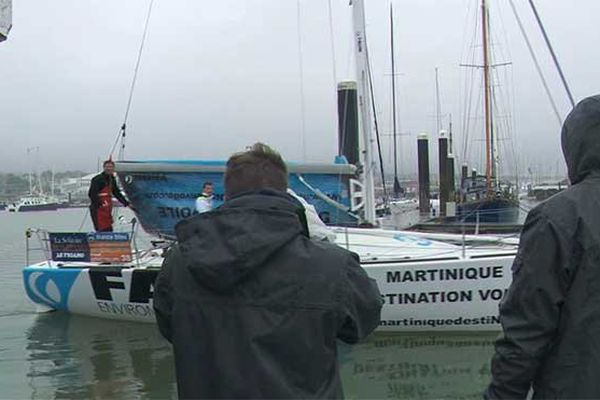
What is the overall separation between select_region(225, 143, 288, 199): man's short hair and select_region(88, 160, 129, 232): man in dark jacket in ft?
30.3

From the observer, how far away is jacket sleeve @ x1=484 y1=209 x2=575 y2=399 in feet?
7.13

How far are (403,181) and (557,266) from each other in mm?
41187

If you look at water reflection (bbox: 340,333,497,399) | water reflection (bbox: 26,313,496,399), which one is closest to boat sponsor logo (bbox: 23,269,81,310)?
water reflection (bbox: 26,313,496,399)

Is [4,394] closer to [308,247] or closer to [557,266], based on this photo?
[308,247]

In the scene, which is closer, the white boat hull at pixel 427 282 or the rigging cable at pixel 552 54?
the rigging cable at pixel 552 54

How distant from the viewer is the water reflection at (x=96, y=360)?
7.59 metres

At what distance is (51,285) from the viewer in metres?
11.1

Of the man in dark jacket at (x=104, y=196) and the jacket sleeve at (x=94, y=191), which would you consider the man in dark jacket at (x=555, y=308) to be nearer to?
the man in dark jacket at (x=104, y=196)

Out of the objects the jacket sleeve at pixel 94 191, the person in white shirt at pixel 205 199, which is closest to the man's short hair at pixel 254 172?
the person in white shirt at pixel 205 199

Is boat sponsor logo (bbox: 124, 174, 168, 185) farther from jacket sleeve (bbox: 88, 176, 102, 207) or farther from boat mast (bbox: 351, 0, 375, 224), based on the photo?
boat mast (bbox: 351, 0, 375, 224)

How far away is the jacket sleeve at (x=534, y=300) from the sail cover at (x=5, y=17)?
2373mm

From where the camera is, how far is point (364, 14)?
12930 millimetres

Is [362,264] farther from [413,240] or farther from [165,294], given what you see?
[165,294]

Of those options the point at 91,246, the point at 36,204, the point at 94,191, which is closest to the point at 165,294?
the point at 91,246
